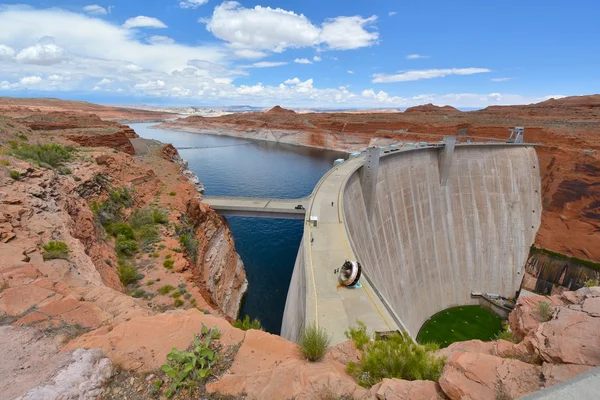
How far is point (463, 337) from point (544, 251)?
58.9 ft

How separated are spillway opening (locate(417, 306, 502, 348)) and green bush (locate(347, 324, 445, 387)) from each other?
25.4 m

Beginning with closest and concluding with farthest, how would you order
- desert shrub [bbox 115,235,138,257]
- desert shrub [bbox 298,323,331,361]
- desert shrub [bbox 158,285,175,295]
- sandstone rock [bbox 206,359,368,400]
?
sandstone rock [bbox 206,359,368,400], desert shrub [bbox 298,323,331,361], desert shrub [bbox 158,285,175,295], desert shrub [bbox 115,235,138,257]

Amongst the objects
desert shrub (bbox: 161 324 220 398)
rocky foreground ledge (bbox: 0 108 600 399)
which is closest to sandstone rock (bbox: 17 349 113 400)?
rocky foreground ledge (bbox: 0 108 600 399)

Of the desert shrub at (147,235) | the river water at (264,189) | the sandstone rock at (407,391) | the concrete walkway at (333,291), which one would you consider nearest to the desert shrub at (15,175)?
the desert shrub at (147,235)

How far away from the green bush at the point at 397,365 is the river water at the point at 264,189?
20.6 meters

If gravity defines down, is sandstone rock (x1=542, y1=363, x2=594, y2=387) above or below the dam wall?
above

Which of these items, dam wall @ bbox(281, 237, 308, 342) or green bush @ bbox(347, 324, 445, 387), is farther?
dam wall @ bbox(281, 237, 308, 342)

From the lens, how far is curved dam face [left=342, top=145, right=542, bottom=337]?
28.3 m

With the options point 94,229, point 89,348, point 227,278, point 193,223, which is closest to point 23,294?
point 89,348

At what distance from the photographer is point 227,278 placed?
86.9ft

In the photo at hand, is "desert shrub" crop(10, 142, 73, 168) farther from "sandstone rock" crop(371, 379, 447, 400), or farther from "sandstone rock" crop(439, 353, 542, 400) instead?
"sandstone rock" crop(439, 353, 542, 400)

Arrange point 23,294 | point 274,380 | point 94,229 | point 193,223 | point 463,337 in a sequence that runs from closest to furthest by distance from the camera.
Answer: point 274,380
point 23,294
point 94,229
point 193,223
point 463,337

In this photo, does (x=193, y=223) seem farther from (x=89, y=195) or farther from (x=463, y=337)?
(x=463, y=337)

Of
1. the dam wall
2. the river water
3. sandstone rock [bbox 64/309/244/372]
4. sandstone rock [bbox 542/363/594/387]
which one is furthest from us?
the river water
